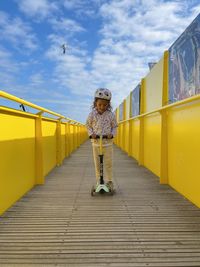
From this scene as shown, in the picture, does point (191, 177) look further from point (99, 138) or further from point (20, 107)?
point (20, 107)

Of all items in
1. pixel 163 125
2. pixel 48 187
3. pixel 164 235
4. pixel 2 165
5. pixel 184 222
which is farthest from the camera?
pixel 163 125

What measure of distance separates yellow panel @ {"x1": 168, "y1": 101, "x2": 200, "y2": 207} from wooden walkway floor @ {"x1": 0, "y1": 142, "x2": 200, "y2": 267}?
189mm

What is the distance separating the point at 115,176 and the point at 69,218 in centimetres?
329

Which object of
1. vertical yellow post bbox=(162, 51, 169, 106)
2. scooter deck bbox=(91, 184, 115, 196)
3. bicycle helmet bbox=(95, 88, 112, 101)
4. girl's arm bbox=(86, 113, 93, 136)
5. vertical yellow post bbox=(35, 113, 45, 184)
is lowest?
scooter deck bbox=(91, 184, 115, 196)

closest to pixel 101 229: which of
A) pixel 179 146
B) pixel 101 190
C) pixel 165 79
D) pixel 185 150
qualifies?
pixel 101 190

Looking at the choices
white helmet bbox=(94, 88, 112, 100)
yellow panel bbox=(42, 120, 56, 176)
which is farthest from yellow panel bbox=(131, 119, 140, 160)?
white helmet bbox=(94, 88, 112, 100)

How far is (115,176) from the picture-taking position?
6.95 meters

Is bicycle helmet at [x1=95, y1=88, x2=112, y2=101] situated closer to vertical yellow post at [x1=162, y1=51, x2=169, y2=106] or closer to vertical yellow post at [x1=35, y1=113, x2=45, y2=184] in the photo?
vertical yellow post at [x1=35, y1=113, x2=45, y2=184]

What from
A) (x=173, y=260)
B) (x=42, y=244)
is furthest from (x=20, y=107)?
(x=173, y=260)

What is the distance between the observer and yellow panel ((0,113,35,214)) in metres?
3.89

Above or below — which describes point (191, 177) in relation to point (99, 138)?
below

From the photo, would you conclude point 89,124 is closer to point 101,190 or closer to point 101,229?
point 101,190

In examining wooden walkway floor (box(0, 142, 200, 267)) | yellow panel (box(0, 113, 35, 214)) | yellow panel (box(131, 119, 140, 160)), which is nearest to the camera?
wooden walkway floor (box(0, 142, 200, 267))

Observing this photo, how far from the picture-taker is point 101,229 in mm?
3344
